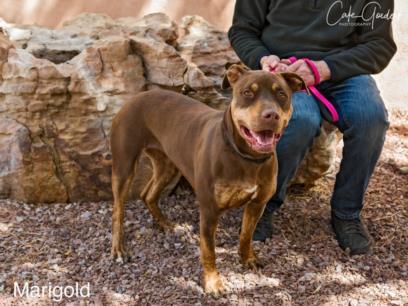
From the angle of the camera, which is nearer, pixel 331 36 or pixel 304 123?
pixel 304 123

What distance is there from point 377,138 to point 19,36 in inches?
113

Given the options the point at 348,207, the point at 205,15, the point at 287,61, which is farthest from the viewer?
the point at 205,15

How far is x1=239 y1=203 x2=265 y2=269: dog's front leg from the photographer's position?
12.1 ft

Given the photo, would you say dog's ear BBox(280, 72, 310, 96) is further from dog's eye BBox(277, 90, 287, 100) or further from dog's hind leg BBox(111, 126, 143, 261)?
dog's hind leg BBox(111, 126, 143, 261)

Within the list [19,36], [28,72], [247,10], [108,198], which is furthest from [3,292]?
[247,10]

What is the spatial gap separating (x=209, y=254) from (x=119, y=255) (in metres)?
0.69

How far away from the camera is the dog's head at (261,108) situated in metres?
3.03

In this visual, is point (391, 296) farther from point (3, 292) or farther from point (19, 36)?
point (19, 36)

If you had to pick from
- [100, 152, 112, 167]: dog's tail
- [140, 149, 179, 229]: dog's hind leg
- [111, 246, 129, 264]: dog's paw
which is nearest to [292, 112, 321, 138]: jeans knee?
[140, 149, 179, 229]: dog's hind leg

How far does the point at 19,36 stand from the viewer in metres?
4.79

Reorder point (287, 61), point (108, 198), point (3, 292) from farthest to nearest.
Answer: point (108, 198) → point (287, 61) → point (3, 292)

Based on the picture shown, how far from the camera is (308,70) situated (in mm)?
3801

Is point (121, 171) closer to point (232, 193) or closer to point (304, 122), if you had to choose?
point (232, 193)

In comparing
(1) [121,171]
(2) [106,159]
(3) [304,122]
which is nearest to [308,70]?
(3) [304,122]
